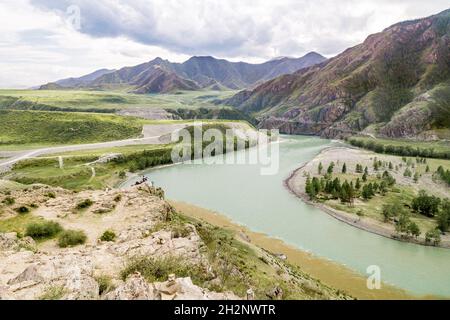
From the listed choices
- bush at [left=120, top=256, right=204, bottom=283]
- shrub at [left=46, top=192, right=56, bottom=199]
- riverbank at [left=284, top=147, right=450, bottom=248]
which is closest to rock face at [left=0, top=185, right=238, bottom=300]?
shrub at [left=46, top=192, right=56, bottom=199]

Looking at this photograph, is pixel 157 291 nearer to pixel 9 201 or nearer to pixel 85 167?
pixel 9 201

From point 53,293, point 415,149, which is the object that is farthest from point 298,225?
point 415,149

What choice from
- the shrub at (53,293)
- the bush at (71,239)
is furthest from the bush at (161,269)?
the bush at (71,239)

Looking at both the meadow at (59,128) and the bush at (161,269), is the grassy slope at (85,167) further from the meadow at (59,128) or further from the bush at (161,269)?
the bush at (161,269)

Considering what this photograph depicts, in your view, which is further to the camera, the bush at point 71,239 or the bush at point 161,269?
the bush at point 71,239
